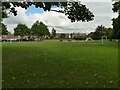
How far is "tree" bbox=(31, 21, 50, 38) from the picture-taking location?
458 ft

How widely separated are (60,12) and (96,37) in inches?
4855

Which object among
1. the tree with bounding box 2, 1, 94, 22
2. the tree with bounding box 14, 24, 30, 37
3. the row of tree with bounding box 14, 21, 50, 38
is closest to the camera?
the tree with bounding box 2, 1, 94, 22

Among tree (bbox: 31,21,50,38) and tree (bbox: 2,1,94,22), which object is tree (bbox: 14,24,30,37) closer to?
tree (bbox: 31,21,50,38)

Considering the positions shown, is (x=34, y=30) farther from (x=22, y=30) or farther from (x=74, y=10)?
(x=74, y=10)

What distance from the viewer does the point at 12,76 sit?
13.4 meters

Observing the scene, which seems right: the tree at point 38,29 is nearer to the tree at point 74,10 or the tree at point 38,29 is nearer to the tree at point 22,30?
the tree at point 22,30

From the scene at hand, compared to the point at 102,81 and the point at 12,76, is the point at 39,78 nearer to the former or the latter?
the point at 12,76

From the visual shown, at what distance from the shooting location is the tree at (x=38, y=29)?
139625 millimetres

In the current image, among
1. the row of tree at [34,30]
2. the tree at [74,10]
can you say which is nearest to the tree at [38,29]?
the row of tree at [34,30]

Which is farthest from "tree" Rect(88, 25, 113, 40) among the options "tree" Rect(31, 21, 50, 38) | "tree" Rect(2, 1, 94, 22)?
"tree" Rect(2, 1, 94, 22)

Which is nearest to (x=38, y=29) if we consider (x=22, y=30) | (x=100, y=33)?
(x=22, y=30)

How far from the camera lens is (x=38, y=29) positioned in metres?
140

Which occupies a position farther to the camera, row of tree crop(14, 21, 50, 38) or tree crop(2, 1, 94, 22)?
row of tree crop(14, 21, 50, 38)

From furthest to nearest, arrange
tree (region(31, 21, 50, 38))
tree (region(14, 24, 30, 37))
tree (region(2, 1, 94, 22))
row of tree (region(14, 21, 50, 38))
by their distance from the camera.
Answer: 1. tree (region(14, 24, 30, 37))
2. row of tree (region(14, 21, 50, 38))
3. tree (region(31, 21, 50, 38))
4. tree (region(2, 1, 94, 22))
